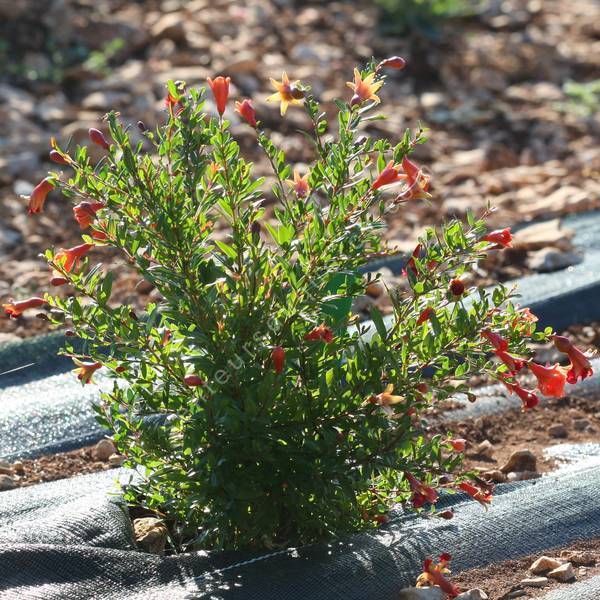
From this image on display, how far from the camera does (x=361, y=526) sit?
217 centimetres

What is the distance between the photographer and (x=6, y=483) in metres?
2.66

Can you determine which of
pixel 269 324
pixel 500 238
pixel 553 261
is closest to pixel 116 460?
pixel 269 324

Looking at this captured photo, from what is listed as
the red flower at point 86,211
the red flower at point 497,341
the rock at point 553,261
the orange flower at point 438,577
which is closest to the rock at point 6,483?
the red flower at point 86,211

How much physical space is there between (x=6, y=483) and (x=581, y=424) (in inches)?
67.2

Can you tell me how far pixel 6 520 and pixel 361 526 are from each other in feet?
2.66

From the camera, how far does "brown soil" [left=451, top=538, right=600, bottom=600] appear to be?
2.13 m

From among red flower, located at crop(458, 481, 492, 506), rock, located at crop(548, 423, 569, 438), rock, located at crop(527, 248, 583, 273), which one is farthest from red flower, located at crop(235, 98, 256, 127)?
rock, located at crop(527, 248, 583, 273)

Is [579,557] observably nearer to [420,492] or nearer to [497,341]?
[420,492]

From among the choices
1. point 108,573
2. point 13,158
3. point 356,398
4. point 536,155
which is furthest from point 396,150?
point 536,155

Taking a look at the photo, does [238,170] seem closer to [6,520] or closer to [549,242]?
[6,520]

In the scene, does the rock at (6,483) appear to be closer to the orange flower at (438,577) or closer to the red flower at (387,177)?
the orange flower at (438,577)

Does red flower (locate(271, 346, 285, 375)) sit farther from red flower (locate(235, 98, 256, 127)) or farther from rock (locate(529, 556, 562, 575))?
rock (locate(529, 556, 562, 575))

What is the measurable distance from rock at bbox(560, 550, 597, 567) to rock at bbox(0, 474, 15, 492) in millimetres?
1371

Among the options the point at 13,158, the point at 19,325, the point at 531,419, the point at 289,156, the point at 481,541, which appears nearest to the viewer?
the point at 481,541
